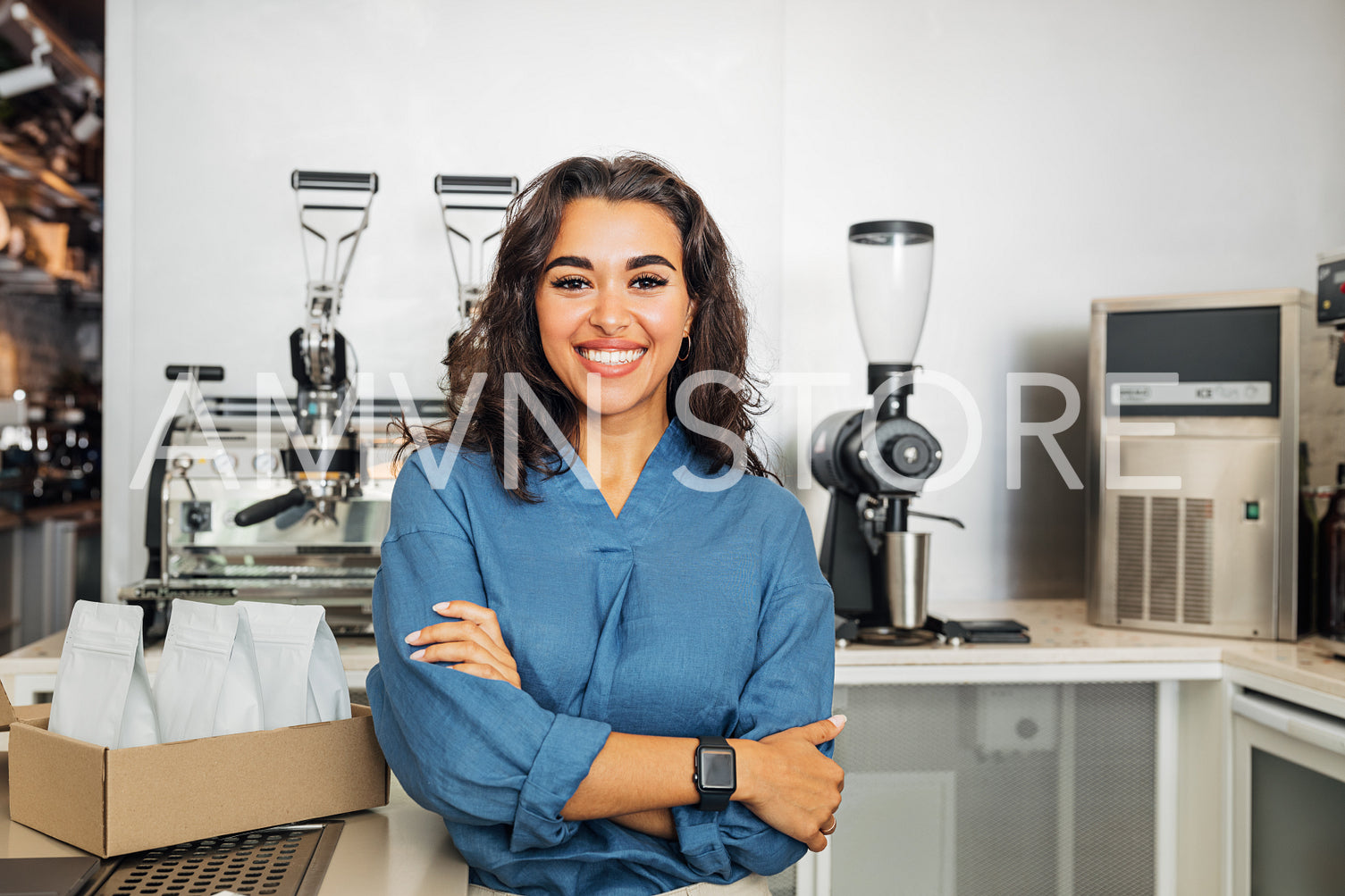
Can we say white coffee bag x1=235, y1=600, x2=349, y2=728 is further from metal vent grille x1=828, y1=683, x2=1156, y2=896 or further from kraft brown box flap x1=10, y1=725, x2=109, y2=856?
metal vent grille x1=828, y1=683, x2=1156, y2=896

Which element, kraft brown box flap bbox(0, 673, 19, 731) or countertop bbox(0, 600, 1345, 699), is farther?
countertop bbox(0, 600, 1345, 699)

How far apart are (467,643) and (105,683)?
349 mm

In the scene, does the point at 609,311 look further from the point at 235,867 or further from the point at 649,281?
the point at 235,867

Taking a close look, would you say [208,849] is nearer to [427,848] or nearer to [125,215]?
[427,848]

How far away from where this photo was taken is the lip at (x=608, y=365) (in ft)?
3.82

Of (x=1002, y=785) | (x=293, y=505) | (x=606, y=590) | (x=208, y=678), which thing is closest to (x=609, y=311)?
(x=606, y=590)

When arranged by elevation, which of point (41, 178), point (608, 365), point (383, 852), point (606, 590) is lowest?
point (383, 852)

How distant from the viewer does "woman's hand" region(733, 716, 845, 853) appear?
3.36ft

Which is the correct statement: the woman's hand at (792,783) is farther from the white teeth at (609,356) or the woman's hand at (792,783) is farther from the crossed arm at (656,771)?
the white teeth at (609,356)

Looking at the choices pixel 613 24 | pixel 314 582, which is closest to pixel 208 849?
pixel 314 582

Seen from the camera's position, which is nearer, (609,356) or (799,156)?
(609,356)

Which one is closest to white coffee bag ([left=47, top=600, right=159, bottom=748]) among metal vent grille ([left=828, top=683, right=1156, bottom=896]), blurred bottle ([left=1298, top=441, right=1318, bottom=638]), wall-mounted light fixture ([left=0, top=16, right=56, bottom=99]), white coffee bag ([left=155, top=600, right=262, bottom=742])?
white coffee bag ([left=155, top=600, right=262, bottom=742])

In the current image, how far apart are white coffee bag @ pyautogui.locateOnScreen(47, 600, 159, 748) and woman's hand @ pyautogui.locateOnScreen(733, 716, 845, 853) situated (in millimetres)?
585

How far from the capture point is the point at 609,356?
3.84 feet
